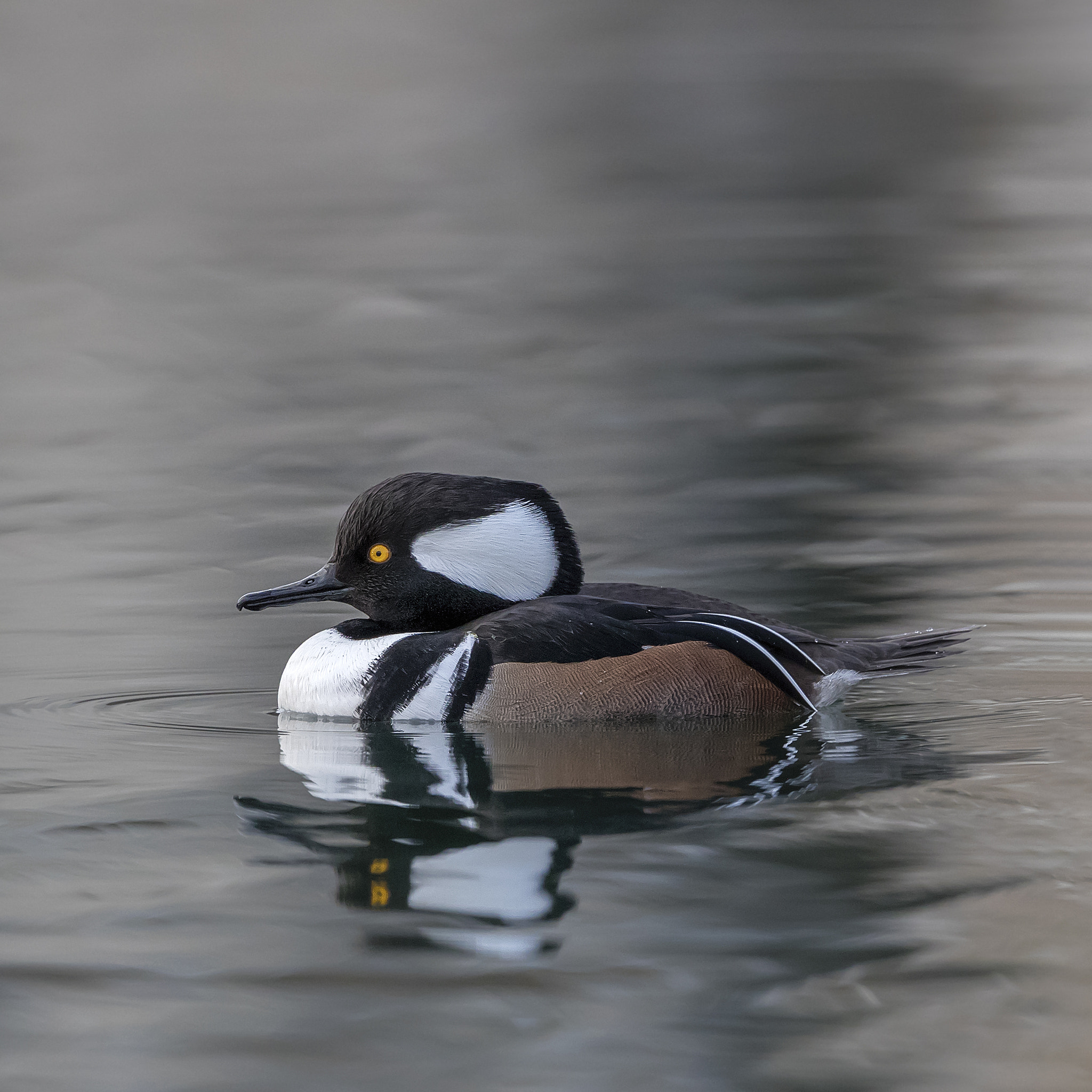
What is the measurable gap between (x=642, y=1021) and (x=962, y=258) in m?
13.4

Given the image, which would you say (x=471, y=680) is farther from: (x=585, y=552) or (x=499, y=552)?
(x=585, y=552)

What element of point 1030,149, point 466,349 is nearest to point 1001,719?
point 466,349

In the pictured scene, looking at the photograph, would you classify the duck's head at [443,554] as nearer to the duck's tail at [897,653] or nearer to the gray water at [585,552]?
the gray water at [585,552]

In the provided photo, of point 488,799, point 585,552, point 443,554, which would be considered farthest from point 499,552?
point 585,552

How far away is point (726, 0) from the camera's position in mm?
32094

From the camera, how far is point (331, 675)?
638cm

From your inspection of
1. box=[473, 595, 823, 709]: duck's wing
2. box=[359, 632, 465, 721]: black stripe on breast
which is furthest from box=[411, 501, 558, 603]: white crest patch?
box=[359, 632, 465, 721]: black stripe on breast

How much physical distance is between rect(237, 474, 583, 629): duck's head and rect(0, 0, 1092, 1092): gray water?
53 cm

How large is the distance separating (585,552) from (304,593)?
106 inches

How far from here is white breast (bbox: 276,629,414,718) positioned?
20.9ft

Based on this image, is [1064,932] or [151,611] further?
[151,611]

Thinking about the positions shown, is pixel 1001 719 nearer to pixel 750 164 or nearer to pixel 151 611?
pixel 151 611

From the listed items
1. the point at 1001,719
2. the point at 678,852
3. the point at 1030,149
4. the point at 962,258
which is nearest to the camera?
the point at 678,852

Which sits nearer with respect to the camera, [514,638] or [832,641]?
[514,638]
